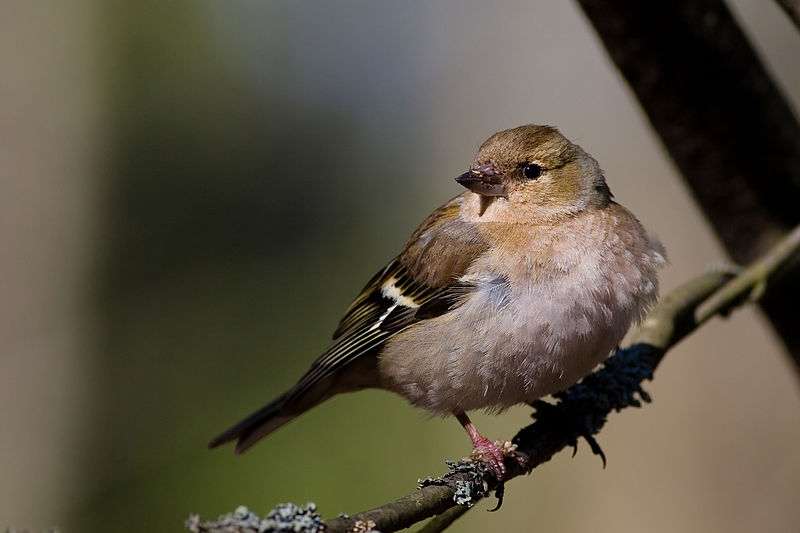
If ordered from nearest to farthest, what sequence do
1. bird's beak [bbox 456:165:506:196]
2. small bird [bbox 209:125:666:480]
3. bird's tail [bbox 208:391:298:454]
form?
small bird [bbox 209:125:666:480], bird's beak [bbox 456:165:506:196], bird's tail [bbox 208:391:298:454]

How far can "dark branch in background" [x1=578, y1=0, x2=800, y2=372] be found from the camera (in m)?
3.20

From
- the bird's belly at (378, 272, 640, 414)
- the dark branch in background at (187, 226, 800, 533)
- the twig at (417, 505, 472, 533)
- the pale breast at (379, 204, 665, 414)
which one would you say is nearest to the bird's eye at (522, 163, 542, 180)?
the pale breast at (379, 204, 665, 414)

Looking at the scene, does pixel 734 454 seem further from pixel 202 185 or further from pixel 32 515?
pixel 202 185

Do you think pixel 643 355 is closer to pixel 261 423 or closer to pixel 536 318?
pixel 536 318

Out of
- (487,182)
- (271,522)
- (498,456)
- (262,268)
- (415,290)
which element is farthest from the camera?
(262,268)

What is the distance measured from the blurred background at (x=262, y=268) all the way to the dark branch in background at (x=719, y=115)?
586mm

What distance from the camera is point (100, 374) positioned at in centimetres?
682

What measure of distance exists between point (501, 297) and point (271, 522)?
1615mm

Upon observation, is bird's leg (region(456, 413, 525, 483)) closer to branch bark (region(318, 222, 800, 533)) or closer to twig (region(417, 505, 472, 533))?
branch bark (region(318, 222, 800, 533))

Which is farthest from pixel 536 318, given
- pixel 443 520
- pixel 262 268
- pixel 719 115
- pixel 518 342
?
pixel 262 268

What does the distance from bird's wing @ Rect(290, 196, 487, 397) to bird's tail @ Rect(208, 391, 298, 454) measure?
0.13m

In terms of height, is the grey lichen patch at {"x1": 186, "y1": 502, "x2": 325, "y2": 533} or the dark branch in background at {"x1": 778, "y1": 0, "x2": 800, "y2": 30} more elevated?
the dark branch in background at {"x1": 778, "y1": 0, "x2": 800, "y2": 30}

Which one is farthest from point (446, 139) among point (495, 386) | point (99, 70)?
point (495, 386)

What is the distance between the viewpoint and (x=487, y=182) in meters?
3.20
